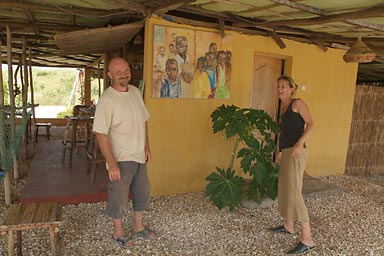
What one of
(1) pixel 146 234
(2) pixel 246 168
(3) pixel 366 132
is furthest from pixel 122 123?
(3) pixel 366 132

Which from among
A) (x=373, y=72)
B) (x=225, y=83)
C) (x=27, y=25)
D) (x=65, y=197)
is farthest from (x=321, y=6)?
(x=373, y=72)

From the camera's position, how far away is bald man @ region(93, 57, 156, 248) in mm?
2580

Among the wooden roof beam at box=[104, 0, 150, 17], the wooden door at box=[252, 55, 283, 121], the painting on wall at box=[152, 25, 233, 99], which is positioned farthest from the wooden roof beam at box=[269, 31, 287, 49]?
the wooden roof beam at box=[104, 0, 150, 17]

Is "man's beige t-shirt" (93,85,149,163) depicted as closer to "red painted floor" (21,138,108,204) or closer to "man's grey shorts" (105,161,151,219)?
"man's grey shorts" (105,161,151,219)

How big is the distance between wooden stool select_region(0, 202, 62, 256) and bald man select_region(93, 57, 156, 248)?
493mm

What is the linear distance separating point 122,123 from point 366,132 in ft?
18.1

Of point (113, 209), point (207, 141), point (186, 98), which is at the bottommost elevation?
point (113, 209)

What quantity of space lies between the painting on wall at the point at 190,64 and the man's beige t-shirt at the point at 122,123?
51.1 inches

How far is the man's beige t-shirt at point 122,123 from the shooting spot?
8.45 feet

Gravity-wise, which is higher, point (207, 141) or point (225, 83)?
point (225, 83)

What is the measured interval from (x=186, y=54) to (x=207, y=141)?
1.25 meters

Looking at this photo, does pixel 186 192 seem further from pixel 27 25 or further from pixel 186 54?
pixel 27 25

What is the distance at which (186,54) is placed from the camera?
4188mm

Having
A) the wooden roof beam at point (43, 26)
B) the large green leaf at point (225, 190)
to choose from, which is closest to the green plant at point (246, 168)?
the large green leaf at point (225, 190)
